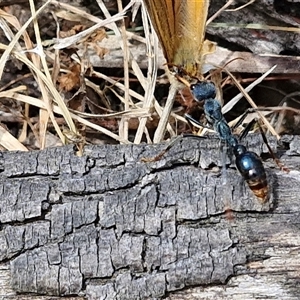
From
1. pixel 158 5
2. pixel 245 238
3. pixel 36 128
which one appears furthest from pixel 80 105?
pixel 245 238

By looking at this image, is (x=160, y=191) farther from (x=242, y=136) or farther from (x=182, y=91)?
(x=182, y=91)

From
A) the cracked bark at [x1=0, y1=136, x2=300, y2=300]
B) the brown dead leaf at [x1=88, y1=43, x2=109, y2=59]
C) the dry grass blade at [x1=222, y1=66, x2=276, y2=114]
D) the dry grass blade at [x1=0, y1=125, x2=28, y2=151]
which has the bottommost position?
the cracked bark at [x1=0, y1=136, x2=300, y2=300]

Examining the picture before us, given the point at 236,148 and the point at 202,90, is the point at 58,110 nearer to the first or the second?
the point at 202,90

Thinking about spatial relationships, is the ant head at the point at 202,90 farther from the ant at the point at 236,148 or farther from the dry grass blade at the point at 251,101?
the dry grass blade at the point at 251,101

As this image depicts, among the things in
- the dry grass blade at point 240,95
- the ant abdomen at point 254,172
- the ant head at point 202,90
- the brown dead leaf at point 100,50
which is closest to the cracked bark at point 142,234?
the ant abdomen at point 254,172

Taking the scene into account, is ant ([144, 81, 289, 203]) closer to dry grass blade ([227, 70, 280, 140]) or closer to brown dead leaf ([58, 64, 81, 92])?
dry grass blade ([227, 70, 280, 140])

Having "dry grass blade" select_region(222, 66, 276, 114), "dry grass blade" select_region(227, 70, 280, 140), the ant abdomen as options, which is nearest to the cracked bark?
the ant abdomen

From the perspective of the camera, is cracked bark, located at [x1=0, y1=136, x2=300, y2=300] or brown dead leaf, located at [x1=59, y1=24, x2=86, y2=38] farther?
brown dead leaf, located at [x1=59, y1=24, x2=86, y2=38]
